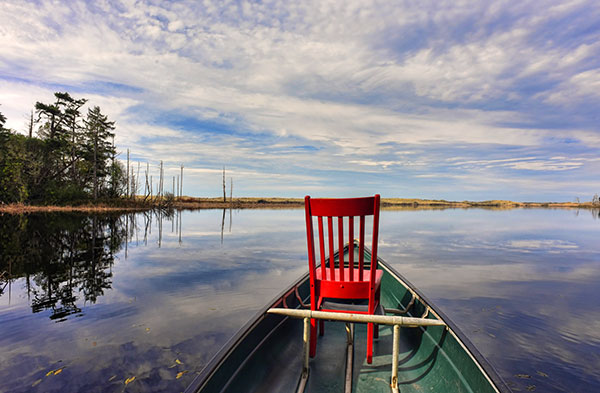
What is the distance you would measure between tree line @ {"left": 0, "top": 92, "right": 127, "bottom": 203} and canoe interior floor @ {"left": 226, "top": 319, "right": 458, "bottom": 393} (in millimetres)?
37798

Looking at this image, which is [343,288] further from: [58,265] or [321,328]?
[58,265]

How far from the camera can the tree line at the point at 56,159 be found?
29.6 m

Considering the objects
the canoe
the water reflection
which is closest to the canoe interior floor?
the canoe

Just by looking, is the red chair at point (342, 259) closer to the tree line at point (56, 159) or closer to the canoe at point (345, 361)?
the canoe at point (345, 361)

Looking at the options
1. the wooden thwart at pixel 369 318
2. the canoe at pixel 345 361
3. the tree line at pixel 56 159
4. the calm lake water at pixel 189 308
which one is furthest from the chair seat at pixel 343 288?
the tree line at pixel 56 159

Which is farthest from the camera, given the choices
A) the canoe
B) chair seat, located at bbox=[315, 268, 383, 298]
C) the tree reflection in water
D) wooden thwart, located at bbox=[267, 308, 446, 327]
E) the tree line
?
the tree line

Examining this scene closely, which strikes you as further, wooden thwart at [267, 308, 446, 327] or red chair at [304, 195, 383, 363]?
red chair at [304, 195, 383, 363]

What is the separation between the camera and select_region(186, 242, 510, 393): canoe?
2.09 metres

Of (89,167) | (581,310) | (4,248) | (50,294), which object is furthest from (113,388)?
(89,167)

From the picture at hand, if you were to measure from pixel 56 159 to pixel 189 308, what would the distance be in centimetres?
4159

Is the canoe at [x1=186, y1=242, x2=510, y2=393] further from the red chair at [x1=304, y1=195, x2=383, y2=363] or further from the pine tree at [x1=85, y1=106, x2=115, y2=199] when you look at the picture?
the pine tree at [x1=85, y1=106, x2=115, y2=199]

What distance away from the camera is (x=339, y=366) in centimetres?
309

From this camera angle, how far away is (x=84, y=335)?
446cm

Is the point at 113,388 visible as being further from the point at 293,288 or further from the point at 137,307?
the point at 137,307
